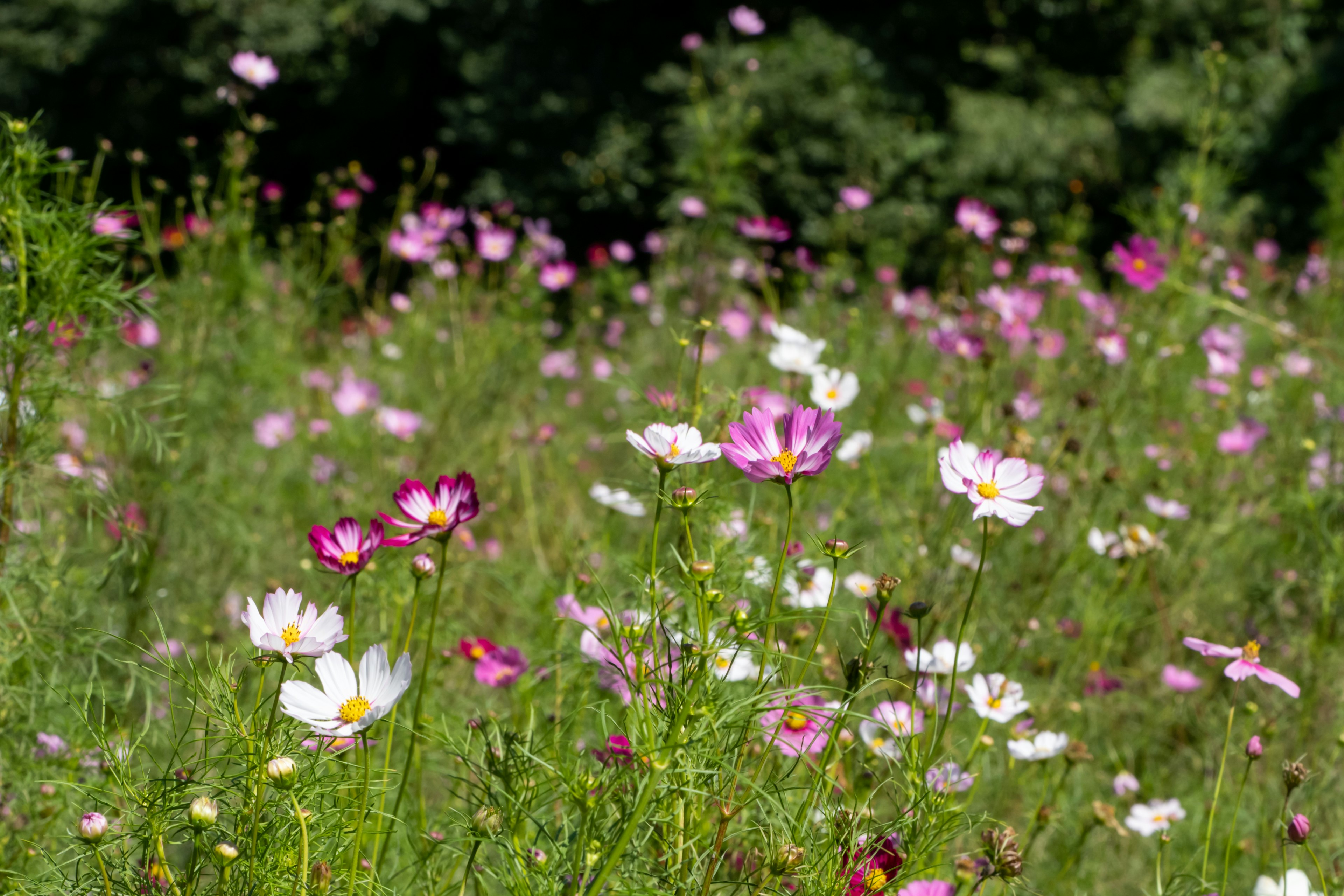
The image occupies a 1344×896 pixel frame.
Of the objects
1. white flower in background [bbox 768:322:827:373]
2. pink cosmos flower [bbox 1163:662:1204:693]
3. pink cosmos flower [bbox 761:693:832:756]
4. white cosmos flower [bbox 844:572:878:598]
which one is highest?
pink cosmos flower [bbox 761:693:832:756]

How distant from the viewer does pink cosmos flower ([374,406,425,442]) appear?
251 cm

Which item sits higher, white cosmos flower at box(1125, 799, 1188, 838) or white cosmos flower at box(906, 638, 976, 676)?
white cosmos flower at box(906, 638, 976, 676)

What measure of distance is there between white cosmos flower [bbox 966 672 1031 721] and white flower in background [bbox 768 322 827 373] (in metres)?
0.61

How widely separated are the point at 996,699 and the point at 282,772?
853 mm

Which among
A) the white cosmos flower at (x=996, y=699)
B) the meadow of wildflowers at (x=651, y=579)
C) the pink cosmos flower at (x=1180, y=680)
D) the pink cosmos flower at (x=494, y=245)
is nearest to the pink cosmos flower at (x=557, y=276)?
the meadow of wildflowers at (x=651, y=579)

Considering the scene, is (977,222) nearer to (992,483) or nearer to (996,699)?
(996,699)

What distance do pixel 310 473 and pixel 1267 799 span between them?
7.30 ft

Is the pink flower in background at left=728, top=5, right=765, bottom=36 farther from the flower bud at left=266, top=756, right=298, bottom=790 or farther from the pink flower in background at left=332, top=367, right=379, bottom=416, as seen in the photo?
the flower bud at left=266, top=756, right=298, bottom=790

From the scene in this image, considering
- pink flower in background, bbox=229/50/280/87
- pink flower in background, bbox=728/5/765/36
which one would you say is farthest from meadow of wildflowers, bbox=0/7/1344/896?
pink flower in background, bbox=728/5/765/36

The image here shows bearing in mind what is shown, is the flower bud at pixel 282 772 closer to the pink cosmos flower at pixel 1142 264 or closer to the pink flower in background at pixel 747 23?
the pink cosmos flower at pixel 1142 264

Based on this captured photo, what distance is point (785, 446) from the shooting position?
886mm

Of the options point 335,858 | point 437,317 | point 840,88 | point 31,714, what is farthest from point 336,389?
point 840,88

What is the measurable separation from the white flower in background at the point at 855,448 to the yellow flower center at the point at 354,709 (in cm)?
112

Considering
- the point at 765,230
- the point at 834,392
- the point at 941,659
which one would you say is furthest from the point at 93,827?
the point at 765,230
